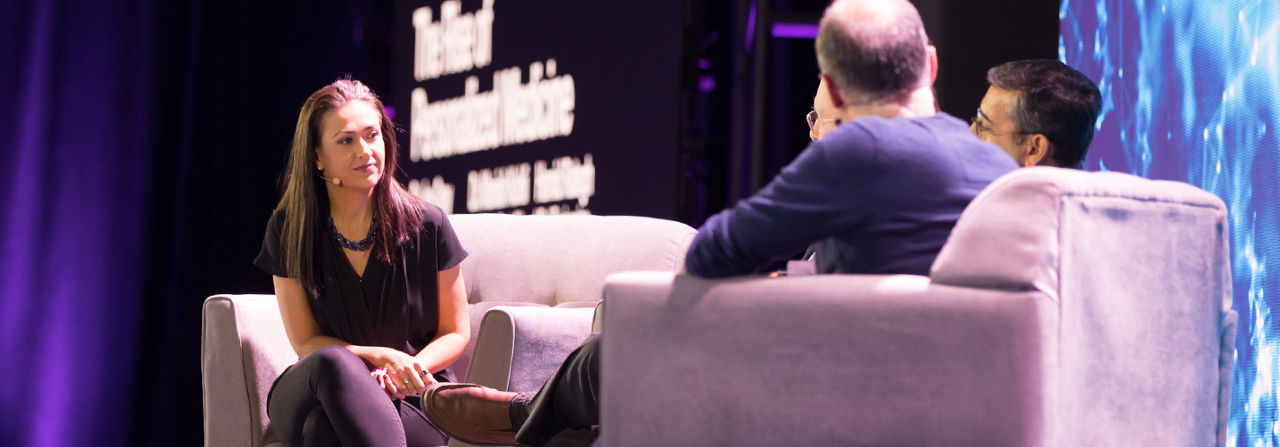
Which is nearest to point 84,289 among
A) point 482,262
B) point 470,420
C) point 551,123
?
point 551,123

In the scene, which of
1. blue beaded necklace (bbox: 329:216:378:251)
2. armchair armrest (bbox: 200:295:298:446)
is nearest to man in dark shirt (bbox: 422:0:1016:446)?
blue beaded necklace (bbox: 329:216:378:251)

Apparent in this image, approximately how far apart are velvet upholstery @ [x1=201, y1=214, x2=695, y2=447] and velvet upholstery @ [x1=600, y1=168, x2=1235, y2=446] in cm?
87

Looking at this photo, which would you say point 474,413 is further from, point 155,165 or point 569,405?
point 155,165

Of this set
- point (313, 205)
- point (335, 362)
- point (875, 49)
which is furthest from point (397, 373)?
point (875, 49)

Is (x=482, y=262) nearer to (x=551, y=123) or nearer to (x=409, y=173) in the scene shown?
(x=551, y=123)

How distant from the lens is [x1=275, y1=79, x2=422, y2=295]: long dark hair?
267 centimetres

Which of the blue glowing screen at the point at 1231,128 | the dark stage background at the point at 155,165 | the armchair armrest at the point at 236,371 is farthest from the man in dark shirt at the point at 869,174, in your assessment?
the dark stage background at the point at 155,165

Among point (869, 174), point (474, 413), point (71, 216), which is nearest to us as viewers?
point (869, 174)

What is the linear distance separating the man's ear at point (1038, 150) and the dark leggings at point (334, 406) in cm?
134

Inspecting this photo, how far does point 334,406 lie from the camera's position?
2260mm

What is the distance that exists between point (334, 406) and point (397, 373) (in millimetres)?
231

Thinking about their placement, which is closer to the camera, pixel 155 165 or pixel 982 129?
pixel 982 129

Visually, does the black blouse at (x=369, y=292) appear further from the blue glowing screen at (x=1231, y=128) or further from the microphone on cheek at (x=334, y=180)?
the blue glowing screen at (x=1231, y=128)

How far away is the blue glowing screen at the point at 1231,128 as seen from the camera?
219cm
